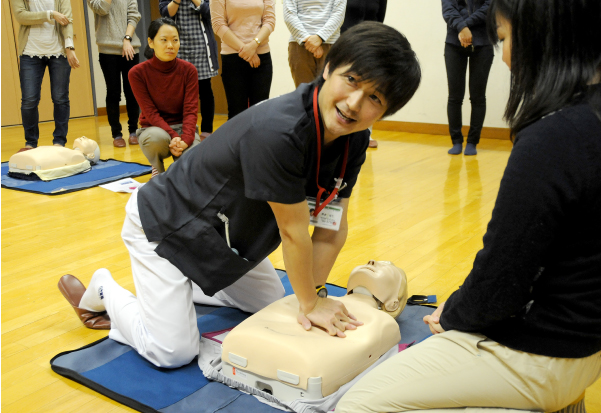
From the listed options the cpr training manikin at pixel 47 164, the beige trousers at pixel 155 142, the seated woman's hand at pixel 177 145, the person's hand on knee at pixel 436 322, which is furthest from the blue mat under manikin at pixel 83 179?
the person's hand on knee at pixel 436 322

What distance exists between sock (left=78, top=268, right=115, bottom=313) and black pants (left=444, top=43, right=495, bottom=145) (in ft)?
11.3

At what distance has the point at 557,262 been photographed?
0.85 metres

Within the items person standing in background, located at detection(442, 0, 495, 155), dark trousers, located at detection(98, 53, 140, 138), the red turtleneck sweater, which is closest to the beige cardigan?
dark trousers, located at detection(98, 53, 140, 138)

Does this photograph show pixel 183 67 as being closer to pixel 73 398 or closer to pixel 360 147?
pixel 360 147

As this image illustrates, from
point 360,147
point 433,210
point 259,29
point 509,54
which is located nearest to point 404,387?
point 509,54

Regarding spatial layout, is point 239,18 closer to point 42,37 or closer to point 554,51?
point 42,37

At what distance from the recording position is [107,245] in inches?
94.3

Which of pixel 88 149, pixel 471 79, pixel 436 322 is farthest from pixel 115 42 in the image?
pixel 436 322

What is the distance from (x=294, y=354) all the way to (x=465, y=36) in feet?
11.4

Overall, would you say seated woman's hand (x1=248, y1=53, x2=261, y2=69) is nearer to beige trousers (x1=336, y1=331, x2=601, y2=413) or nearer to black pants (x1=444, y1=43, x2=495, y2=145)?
black pants (x1=444, y1=43, x2=495, y2=145)

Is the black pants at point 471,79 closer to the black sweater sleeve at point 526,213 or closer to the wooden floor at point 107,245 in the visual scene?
the wooden floor at point 107,245

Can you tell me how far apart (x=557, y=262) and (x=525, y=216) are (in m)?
0.11

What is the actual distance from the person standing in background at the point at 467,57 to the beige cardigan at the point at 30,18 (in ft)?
9.33

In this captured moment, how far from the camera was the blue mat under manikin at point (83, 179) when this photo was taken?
10.9ft
